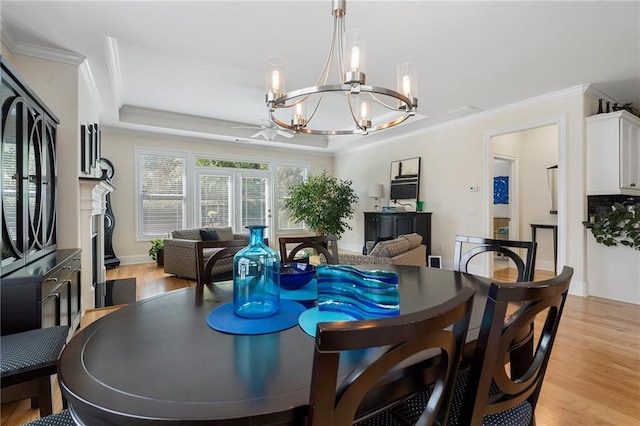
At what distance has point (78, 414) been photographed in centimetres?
69

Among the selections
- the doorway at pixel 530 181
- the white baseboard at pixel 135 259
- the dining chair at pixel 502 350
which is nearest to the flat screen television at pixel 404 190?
the doorway at pixel 530 181

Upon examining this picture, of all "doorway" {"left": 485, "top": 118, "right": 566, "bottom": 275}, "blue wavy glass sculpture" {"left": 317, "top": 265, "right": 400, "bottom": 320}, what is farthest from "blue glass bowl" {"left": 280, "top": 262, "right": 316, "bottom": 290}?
"doorway" {"left": 485, "top": 118, "right": 566, "bottom": 275}

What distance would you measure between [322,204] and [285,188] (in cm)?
165

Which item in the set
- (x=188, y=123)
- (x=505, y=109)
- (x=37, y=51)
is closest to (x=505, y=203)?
(x=505, y=109)

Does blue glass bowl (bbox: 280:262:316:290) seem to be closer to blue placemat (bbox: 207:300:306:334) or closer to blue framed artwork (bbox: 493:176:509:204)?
blue placemat (bbox: 207:300:306:334)

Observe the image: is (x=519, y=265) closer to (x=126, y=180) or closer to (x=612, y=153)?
(x=612, y=153)

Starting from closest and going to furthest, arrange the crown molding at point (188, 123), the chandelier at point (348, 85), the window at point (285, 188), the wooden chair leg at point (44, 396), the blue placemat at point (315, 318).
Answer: the blue placemat at point (315, 318) → the wooden chair leg at point (44, 396) → the chandelier at point (348, 85) → the crown molding at point (188, 123) → the window at point (285, 188)

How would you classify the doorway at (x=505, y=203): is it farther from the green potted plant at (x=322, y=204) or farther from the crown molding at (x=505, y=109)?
the green potted plant at (x=322, y=204)

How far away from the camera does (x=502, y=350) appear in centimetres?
81

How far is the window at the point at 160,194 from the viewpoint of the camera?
19.8 ft

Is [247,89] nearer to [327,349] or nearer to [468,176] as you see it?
[468,176]

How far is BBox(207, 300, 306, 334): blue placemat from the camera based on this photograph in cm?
101

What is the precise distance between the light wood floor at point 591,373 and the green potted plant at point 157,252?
265 cm

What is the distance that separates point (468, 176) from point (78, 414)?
17.9 ft
